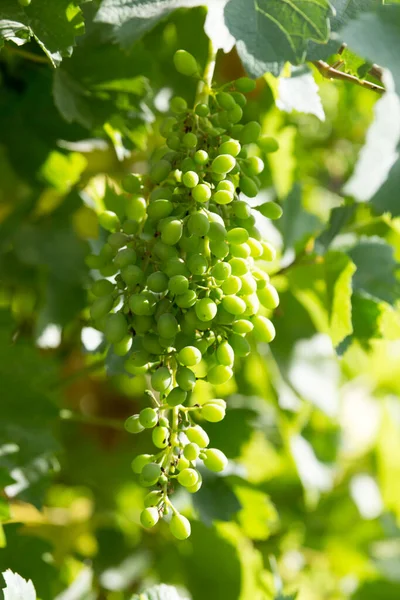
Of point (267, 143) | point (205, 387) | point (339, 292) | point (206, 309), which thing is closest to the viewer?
point (206, 309)

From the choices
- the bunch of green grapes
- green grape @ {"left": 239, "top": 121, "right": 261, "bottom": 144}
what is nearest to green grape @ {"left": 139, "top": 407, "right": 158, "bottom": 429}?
the bunch of green grapes

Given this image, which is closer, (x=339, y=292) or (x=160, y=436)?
(x=160, y=436)

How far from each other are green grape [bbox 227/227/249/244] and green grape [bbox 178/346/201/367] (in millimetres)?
83

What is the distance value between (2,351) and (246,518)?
13.4 inches

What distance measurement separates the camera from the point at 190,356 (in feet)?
1.51

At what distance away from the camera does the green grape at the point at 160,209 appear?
49 cm

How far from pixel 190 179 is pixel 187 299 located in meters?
0.09

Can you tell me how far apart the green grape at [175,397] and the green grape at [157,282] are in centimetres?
7

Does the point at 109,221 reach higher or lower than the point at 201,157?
lower

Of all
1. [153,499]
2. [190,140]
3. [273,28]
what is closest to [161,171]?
[190,140]

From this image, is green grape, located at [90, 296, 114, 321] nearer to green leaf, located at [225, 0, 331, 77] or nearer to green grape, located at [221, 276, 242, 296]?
green grape, located at [221, 276, 242, 296]

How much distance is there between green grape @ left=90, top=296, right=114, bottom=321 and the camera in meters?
0.51

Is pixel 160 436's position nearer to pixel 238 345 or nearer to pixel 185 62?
pixel 238 345

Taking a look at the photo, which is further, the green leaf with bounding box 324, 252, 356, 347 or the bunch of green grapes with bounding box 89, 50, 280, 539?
the green leaf with bounding box 324, 252, 356, 347
